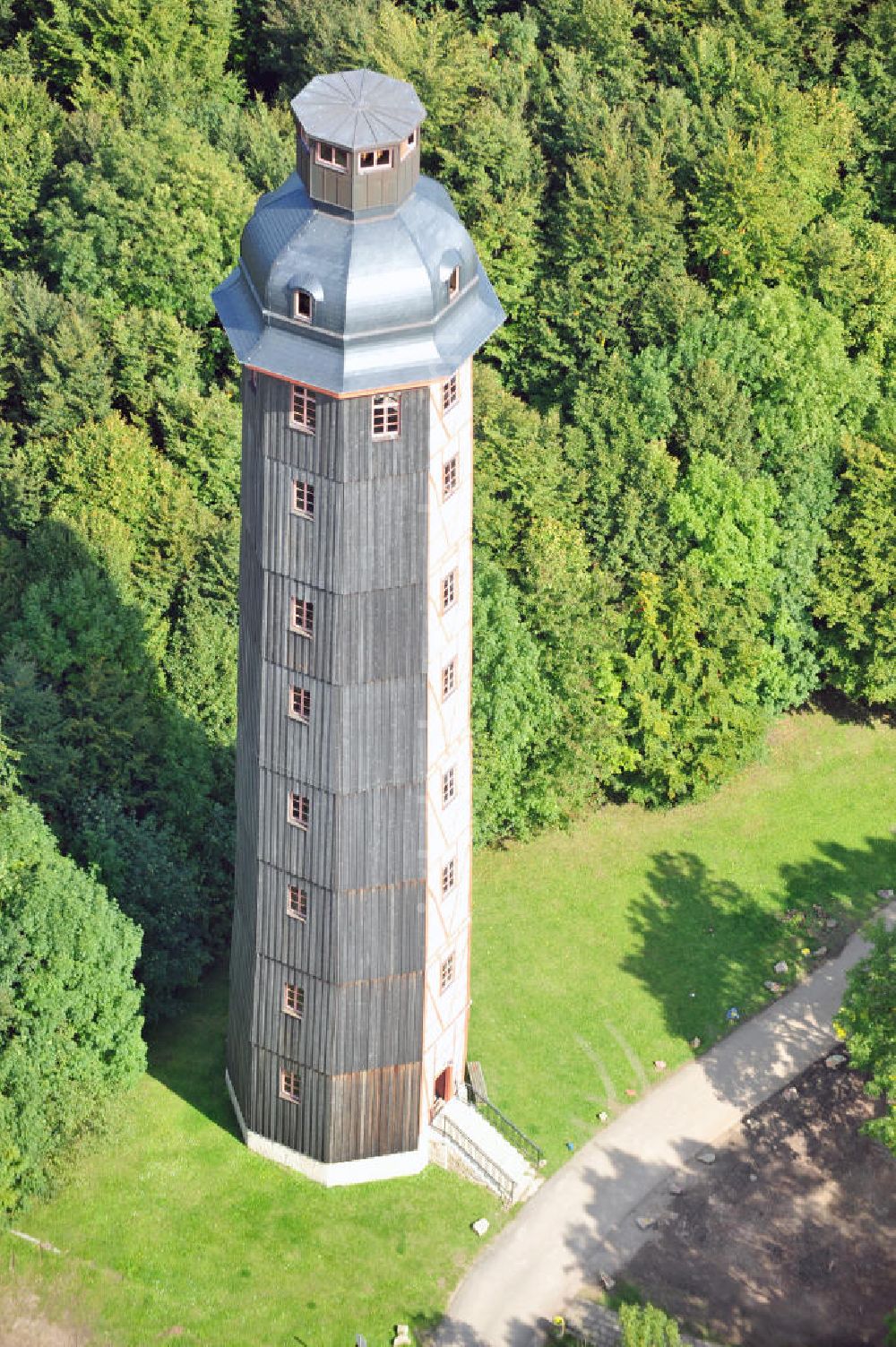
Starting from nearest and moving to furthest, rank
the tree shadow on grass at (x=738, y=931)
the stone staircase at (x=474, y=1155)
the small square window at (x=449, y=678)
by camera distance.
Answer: the small square window at (x=449, y=678)
the stone staircase at (x=474, y=1155)
the tree shadow on grass at (x=738, y=931)

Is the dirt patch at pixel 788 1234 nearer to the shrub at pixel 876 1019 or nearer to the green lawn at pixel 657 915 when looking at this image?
the shrub at pixel 876 1019

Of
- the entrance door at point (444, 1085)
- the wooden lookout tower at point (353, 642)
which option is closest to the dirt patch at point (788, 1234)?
the entrance door at point (444, 1085)

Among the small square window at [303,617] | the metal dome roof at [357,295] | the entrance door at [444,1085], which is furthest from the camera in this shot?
the entrance door at [444,1085]

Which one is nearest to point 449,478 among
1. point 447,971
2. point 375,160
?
point 375,160

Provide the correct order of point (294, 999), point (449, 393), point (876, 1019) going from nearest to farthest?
point (449, 393), point (294, 999), point (876, 1019)

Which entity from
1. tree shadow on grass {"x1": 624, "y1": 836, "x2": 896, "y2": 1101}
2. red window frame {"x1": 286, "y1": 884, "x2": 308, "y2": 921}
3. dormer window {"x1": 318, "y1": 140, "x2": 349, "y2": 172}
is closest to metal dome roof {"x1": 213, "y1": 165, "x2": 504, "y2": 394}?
dormer window {"x1": 318, "y1": 140, "x2": 349, "y2": 172}

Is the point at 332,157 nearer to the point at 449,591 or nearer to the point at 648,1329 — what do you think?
the point at 449,591
